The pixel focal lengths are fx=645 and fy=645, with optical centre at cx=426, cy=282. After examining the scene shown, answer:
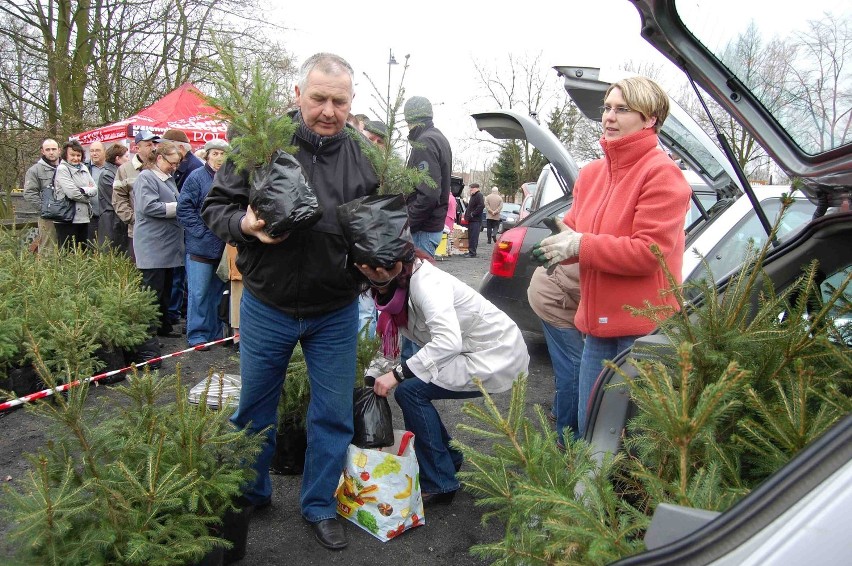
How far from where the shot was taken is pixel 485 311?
3248 millimetres

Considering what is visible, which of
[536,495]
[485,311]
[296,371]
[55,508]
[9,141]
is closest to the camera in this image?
[536,495]

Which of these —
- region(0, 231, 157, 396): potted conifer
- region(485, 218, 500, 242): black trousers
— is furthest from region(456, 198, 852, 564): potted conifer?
region(485, 218, 500, 242): black trousers

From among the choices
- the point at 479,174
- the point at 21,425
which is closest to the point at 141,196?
the point at 21,425

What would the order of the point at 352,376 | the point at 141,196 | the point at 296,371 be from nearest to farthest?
the point at 352,376 → the point at 296,371 → the point at 141,196

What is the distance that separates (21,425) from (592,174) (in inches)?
160

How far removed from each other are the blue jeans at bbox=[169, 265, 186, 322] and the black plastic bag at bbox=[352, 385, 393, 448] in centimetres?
472

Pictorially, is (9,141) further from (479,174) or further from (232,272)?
(479,174)

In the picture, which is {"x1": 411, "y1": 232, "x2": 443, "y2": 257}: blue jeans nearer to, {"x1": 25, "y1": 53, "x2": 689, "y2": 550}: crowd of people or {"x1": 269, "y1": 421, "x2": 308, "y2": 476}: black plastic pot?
{"x1": 25, "y1": 53, "x2": 689, "y2": 550}: crowd of people

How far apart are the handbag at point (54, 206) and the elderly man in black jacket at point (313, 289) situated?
6215 millimetres

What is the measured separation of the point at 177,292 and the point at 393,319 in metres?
4.88

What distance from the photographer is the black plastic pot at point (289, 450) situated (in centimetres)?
360

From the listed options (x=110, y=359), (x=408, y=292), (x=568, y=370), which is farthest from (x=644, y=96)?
(x=110, y=359)

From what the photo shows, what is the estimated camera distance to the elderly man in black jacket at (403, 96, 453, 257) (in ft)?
18.1

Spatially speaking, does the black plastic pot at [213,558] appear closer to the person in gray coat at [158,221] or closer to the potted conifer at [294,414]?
the potted conifer at [294,414]
